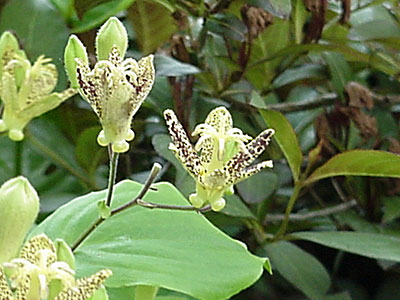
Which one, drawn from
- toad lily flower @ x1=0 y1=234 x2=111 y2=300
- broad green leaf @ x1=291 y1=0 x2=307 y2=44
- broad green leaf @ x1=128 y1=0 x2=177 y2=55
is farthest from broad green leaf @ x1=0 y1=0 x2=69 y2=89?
toad lily flower @ x1=0 y1=234 x2=111 y2=300

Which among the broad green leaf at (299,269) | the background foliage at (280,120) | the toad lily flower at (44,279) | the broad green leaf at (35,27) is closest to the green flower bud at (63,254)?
the toad lily flower at (44,279)

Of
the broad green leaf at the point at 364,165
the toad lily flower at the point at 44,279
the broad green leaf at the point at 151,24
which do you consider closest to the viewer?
the toad lily flower at the point at 44,279

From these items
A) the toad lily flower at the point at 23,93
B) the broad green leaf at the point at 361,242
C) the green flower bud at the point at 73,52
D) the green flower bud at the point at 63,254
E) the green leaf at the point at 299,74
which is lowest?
the broad green leaf at the point at 361,242

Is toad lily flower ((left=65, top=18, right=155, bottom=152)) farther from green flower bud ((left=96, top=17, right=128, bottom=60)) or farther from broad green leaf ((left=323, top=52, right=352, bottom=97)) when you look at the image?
broad green leaf ((left=323, top=52, right=352, bottom=97))

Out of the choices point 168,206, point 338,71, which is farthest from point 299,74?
point 168,206

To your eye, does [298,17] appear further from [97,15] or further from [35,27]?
[35,27]

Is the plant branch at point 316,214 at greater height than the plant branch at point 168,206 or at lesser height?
lesser

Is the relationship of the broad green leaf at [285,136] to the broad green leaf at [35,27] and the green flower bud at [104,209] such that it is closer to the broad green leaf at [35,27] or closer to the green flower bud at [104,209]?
the green flower bud at [104,209]

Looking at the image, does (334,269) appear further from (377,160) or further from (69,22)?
(69,22)
